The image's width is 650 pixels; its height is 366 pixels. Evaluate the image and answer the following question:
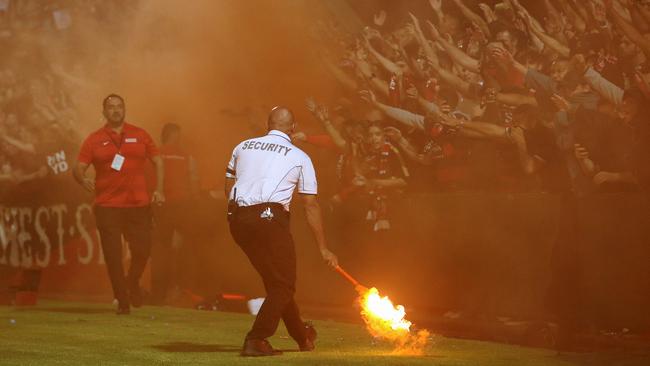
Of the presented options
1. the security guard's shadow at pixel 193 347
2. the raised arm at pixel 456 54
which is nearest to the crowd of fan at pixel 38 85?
the raised arm at pixel 456 54

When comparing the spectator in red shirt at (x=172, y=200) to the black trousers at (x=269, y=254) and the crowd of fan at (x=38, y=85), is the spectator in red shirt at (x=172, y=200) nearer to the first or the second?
the crowd of fan at (x=38, y=85)

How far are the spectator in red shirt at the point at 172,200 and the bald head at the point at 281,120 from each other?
258 inches

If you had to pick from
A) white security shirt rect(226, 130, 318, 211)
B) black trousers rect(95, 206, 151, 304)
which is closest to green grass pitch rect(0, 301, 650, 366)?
black trousers rect(95, 206, 151, 304)

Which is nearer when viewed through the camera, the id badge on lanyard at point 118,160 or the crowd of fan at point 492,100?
the crowd of fan at point 492,100

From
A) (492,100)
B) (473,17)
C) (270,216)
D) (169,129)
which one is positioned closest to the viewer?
(270,216)

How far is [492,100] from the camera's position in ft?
39.6

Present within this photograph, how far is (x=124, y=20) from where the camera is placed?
696 inches

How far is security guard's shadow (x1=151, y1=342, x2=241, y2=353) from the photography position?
30.9 feet

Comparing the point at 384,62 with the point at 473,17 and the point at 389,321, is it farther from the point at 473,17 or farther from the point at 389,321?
the point at 389,321

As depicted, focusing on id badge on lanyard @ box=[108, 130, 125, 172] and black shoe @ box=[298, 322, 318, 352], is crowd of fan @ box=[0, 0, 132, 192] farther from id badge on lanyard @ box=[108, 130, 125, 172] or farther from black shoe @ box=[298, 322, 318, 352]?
black shoe @ box=[298, 322, 318, 352]

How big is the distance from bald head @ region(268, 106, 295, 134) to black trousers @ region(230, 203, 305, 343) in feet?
2.04

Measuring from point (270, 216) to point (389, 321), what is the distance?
149 centimetres

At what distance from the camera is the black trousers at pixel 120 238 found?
12.6m

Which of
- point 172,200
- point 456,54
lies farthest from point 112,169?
point 456,54
